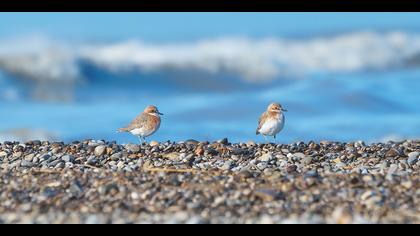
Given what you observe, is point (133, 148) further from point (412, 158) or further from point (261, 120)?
point (412, 158)

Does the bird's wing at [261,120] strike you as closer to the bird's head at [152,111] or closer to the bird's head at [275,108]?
the bird's head at [275,108]

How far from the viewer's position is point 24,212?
9.02 metres

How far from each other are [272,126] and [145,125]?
249 centimetres

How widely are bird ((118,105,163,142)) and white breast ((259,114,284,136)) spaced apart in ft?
6.94

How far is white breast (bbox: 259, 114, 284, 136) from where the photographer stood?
57.0 feet

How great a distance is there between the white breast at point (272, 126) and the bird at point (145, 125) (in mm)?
2116

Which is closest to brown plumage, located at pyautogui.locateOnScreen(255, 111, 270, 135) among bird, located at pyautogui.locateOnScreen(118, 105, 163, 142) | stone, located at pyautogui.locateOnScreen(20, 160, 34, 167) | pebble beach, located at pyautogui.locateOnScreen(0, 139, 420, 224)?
bird, located at pyautogui.locateOnScreen(118, 105, 163, 142)

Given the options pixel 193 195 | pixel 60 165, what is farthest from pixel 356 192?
pixel 60 165

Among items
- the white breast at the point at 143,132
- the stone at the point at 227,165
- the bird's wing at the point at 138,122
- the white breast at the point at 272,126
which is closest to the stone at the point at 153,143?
the white breast at the point at 143,132

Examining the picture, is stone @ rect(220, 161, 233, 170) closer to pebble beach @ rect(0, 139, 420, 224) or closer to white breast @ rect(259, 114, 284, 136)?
pebble beach @ rect(0, 139, 420, 224)

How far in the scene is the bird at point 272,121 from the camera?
17.4 metres

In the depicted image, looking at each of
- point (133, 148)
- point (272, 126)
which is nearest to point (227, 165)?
point (133, 148)
